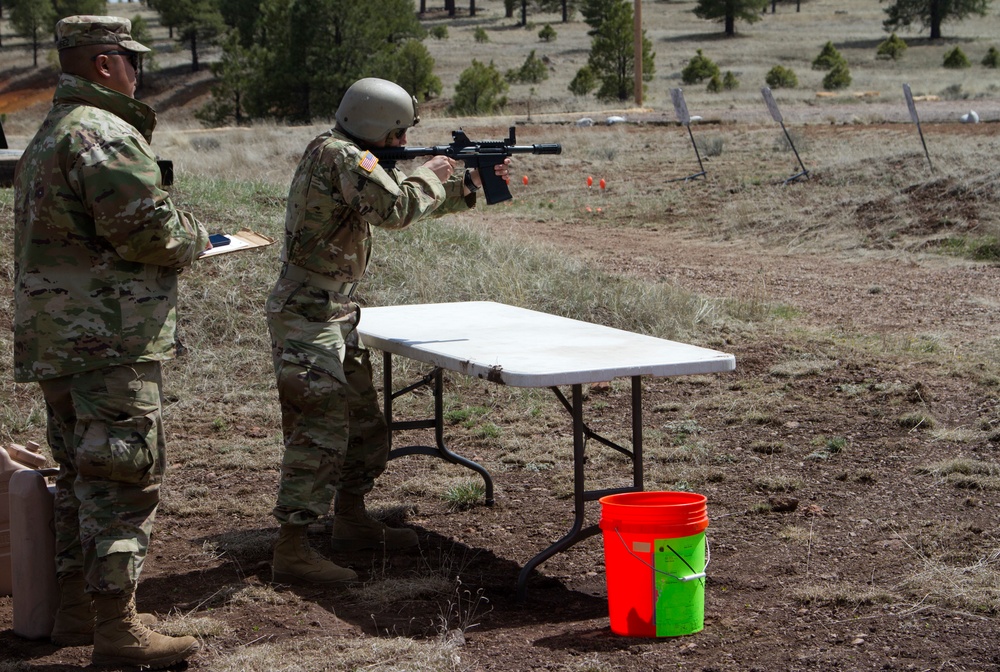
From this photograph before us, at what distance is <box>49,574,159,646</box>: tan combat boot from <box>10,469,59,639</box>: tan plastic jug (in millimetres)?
63

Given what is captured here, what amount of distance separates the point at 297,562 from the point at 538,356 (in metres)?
1.16

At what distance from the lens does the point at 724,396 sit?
266 inches

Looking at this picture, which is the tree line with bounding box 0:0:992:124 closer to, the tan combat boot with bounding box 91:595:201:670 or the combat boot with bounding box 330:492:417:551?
the combat boot with bounding box 330:492:417:551

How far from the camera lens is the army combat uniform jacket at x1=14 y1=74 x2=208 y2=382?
10.3 feet

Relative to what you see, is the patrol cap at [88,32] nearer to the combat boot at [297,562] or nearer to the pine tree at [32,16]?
the combat boot at [297,562]

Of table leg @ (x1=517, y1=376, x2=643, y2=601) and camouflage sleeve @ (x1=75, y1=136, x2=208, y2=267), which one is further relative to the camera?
table leg @ (x1=517, y1=376, x2=643, y2=601)

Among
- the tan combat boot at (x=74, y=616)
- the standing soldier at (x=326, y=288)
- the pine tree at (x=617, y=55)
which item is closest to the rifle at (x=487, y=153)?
the standing soldier at (x=326, y=288)

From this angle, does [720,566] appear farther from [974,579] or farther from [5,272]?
[5,272]

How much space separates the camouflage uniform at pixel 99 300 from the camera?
3156 mm

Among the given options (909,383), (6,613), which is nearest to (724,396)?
(909,383)

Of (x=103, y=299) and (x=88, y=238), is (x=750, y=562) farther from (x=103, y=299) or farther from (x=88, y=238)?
(x=88, y=238)

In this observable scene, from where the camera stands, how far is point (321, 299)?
4.05 meters

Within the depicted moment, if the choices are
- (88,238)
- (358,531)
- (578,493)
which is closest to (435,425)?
(358,531)

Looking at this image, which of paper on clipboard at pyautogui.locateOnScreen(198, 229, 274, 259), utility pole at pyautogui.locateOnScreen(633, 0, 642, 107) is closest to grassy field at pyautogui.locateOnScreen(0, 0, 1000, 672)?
paper on clipboard at pyautogui.locateOnScreen(198, 229, 274, 259)
